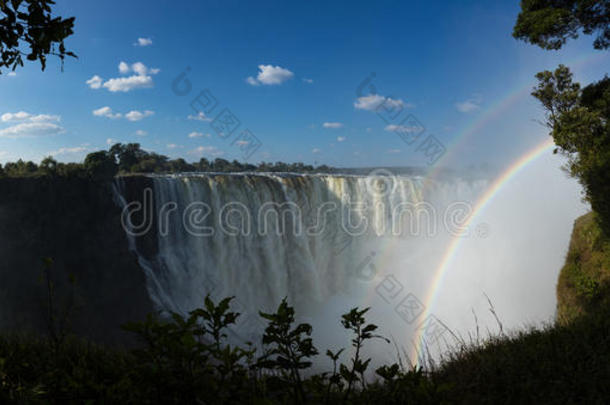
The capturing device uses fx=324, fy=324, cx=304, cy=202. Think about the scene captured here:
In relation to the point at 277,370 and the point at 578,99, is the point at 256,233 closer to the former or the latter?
the point at 578,99

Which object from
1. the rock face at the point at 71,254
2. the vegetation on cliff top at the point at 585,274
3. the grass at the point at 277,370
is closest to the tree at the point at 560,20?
the vegetation on cliff top at the point at 585,274

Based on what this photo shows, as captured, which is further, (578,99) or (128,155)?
(128,155)

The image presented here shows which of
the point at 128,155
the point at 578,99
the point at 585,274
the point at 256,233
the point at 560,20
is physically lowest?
the point at 585,274

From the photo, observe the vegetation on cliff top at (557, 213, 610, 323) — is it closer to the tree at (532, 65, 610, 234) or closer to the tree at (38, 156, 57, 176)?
the tree at (532, 65, 610, 234)

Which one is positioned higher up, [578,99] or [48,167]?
[48,167]

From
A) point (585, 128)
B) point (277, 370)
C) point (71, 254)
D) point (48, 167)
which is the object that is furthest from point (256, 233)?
point (277, 370)

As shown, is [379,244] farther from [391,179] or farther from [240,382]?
[240,382]

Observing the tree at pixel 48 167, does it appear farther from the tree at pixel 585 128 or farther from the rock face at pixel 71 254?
the tree at pixel 585 128
